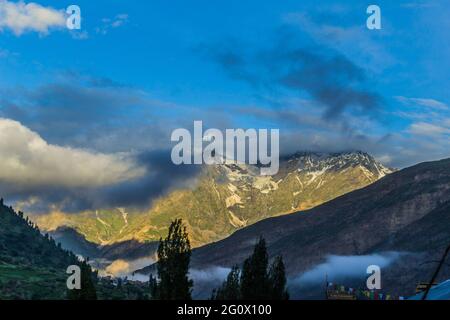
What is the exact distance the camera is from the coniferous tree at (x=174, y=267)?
8662 cm

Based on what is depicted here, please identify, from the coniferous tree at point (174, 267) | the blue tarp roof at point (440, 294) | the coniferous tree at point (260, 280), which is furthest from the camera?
the coniferous tree at point (260, 280)

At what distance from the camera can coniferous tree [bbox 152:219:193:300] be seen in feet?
284

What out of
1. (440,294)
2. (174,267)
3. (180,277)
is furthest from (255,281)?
(440,294)

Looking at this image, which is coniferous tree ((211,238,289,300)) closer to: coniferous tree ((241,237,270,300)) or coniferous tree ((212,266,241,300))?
coniferous tree ((241,237,270,300))

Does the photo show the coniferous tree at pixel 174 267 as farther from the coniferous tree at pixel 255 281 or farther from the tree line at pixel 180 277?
the coniferous tree at pixel 255 281

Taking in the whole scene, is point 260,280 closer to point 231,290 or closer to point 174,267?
point 174,267

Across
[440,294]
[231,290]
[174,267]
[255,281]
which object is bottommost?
[440,294]

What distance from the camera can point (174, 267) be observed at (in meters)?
89.4

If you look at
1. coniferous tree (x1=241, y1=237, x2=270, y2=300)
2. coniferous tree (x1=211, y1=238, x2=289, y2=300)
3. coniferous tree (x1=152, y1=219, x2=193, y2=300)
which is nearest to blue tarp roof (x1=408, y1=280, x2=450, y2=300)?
coniferous tree (x1=211, y1=238, x2=289, y2=300)

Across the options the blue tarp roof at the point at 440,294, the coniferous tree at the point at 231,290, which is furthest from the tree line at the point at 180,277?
the blue tarp roof at the point at 440,294
